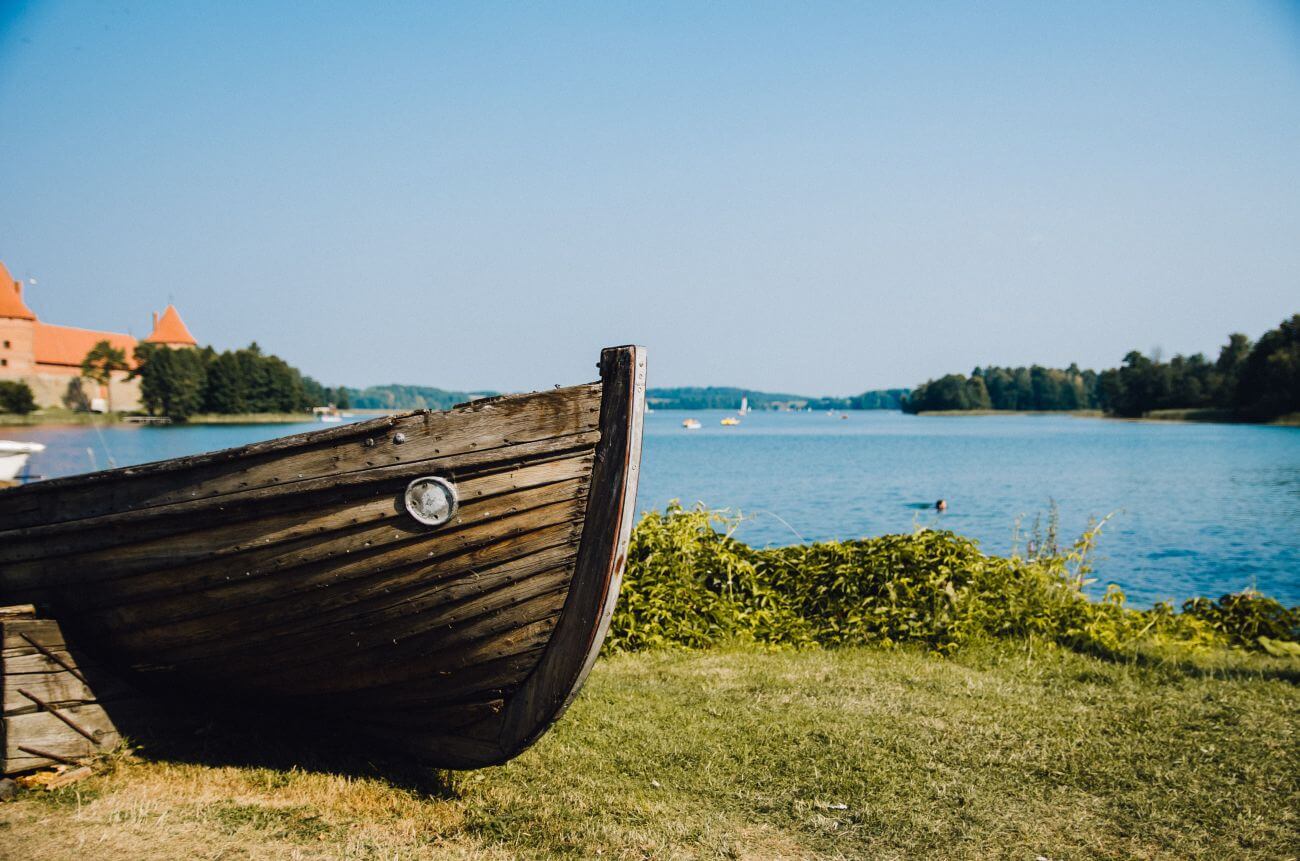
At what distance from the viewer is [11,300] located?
90.6 meters

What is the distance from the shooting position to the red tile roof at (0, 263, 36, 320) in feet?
292

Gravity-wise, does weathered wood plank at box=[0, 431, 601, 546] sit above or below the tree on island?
below

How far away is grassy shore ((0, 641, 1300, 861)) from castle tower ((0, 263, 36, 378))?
103864 millimetres

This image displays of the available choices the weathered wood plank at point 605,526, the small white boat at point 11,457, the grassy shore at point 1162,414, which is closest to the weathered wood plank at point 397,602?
the weathered wood plank at point 605,526

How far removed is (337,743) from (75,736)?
1262mm

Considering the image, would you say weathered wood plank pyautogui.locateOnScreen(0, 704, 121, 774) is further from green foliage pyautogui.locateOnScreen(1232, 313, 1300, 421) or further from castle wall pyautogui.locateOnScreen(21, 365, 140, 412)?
castle wall pyautogui.locateOnScreen(21, 365, 140, 412)

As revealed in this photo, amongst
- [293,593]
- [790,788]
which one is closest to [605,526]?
[293,593]

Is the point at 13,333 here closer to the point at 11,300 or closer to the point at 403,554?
the point at 11,300

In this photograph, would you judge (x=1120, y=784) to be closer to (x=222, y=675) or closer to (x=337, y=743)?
(x=337, y=743)

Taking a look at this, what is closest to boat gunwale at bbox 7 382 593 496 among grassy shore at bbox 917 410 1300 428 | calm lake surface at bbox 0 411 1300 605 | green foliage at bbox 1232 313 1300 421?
calm lake surface at bbox 0 411 1300 605

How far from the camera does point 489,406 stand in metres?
3.74

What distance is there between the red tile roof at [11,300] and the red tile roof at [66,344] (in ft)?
33.1

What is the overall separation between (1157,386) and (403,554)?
121 metres

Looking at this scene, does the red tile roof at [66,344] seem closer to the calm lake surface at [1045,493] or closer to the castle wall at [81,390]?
the castle wall at [81,390]
